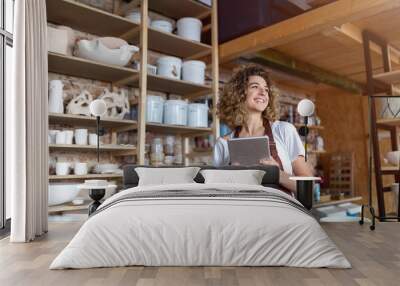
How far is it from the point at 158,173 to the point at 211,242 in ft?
4.53

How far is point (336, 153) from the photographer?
22.6 feet

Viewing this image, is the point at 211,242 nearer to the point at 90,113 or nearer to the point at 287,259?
the point at 287,259

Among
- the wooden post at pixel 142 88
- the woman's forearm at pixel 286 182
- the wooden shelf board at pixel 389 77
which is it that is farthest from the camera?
the wooden shelf board at pixel 389 77

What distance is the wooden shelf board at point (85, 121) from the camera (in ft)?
12.1

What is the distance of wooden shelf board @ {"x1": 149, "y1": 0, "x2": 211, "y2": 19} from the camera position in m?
4.57

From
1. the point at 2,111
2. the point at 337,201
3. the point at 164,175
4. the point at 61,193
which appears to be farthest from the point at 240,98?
the point at 337,201

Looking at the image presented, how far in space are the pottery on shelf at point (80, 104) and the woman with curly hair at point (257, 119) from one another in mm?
1523

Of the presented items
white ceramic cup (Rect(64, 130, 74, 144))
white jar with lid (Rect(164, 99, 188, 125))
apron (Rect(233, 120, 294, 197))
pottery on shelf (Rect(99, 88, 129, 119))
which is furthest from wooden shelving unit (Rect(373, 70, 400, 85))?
white ceramic cup (Rect(64, 130, 74, 144))

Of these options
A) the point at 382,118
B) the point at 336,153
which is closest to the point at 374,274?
the point at 382,118

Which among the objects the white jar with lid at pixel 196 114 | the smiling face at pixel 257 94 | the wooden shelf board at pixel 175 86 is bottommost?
the white jar with lid at pixel 196 114

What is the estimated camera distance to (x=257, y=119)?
4426mm

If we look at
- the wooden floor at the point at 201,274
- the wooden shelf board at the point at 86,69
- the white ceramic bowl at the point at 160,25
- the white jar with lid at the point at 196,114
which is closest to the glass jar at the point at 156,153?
the white jar with lid at the point at 196,114

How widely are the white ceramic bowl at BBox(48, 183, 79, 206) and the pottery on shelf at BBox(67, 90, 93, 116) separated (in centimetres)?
72

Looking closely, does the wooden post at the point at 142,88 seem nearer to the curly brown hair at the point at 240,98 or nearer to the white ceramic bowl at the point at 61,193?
the white ceramic bowl at the point at 61,193
